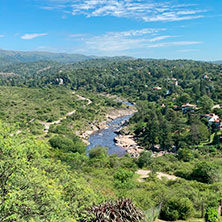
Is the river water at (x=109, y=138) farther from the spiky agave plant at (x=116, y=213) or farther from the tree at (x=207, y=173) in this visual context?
the spiky agave plant at (x=116, y=213)

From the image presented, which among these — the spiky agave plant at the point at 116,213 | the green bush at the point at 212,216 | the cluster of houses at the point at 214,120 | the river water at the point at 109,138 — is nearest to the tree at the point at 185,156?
the river water at the point at 109,138

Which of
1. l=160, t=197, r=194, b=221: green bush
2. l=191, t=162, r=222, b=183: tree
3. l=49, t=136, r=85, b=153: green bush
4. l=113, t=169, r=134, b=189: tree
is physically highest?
l=160, t=197, r=194, b=221: green bush

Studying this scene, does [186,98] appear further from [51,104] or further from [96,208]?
[96,208]

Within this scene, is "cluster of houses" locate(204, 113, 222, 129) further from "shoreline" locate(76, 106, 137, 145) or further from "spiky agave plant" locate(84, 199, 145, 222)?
"spiky agave plant" locate(84, 199, 145, 222)

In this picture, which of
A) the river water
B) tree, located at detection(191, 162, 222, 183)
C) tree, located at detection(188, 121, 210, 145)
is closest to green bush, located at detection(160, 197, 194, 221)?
tree, located at detection(191, 162, 222, 183)

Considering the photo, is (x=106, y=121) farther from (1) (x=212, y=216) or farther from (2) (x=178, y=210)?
(1) (x=212, y=216)

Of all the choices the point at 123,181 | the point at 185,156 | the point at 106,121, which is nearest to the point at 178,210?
the point at 123,181

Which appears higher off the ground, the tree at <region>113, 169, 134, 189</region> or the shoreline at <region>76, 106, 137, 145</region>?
the tree at <region>113, 169, 134, 189</region>
